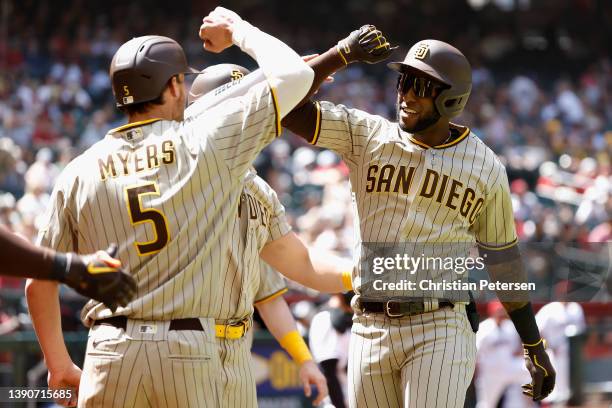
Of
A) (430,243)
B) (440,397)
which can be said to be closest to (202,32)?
(430,243)

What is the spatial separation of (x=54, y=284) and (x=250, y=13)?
20646 millimetres

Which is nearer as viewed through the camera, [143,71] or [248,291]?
[143,71]

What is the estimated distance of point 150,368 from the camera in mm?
3650

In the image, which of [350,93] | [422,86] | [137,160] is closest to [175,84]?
[137,160]

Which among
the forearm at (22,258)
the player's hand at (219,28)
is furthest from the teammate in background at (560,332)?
the forearm at (22,258)

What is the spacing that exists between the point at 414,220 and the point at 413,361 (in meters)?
0.61

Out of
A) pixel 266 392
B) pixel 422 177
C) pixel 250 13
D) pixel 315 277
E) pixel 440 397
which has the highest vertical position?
pixel 250 13

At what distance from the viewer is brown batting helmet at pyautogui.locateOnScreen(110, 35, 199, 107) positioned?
3.79 meters

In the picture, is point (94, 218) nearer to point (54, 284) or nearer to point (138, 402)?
point (54, 284)

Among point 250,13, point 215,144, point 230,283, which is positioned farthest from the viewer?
point 250,13

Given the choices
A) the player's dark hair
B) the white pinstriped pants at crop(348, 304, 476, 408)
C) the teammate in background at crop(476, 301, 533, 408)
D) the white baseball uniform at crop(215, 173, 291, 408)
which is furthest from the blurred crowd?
the player's dark hair

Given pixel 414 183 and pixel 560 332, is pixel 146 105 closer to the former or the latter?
pixel 414 183

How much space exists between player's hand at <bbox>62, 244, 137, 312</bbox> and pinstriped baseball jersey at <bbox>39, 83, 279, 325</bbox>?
36cm

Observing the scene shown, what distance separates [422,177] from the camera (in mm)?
4637
